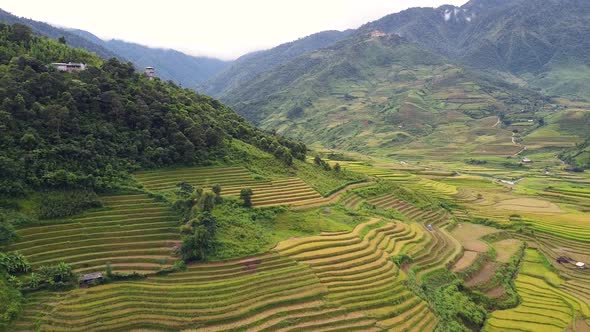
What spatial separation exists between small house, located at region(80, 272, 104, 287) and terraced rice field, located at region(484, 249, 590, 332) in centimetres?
2883

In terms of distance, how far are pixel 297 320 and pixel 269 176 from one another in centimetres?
2394

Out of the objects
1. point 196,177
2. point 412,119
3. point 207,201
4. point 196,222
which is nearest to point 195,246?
point 196,222

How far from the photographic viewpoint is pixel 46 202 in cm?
3250

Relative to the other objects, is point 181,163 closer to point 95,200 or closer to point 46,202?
point 95,200

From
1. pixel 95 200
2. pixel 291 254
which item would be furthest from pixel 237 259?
pixel 95 200

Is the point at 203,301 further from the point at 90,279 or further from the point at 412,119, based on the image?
the point at 412,119

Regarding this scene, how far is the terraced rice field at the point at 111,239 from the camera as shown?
29.3 metres

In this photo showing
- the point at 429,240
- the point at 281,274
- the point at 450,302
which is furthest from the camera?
the point at 429,240

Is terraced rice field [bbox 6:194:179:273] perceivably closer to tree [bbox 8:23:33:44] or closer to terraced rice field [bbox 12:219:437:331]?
terraced rice field [bbox 12:219:437:331]

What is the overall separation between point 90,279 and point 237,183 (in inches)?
784

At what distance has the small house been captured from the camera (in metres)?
27.5

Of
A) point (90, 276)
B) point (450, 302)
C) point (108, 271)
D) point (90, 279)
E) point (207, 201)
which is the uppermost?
point (207, 201)

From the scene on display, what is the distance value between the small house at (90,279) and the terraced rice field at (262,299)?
608mm

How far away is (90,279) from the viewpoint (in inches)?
1088
